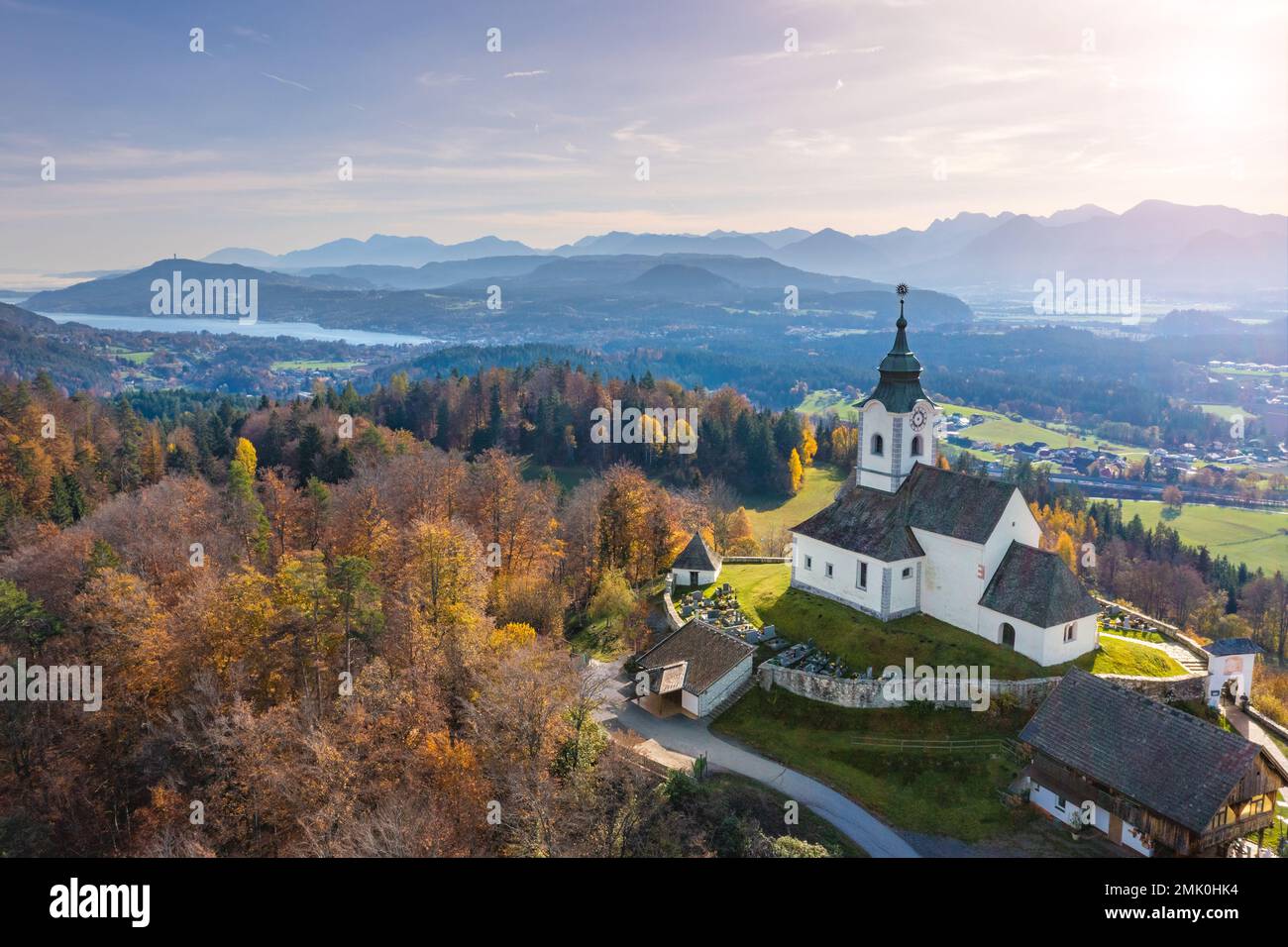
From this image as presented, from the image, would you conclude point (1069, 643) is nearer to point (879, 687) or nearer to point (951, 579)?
point (951, 579)

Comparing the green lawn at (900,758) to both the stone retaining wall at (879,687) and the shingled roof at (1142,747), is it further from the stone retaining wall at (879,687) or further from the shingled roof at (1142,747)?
the shingled roof at (1142,747)

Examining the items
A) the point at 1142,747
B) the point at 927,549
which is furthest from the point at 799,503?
the point at 1142,747

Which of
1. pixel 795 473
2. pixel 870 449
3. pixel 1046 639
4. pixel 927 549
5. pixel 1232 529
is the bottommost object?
pixel 1232 529

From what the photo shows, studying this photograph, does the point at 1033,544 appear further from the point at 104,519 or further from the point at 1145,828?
the point at 104,519

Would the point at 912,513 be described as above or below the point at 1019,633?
above

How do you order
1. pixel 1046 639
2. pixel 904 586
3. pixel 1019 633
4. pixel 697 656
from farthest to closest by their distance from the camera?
pixel 904 586 < pixel 697 656 < pixel 1019 633 < pixel 1046 639

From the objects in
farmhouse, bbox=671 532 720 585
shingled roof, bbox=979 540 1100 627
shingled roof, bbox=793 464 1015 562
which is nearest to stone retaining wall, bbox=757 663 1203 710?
shingled roof, bbox=979 540 1100 627
